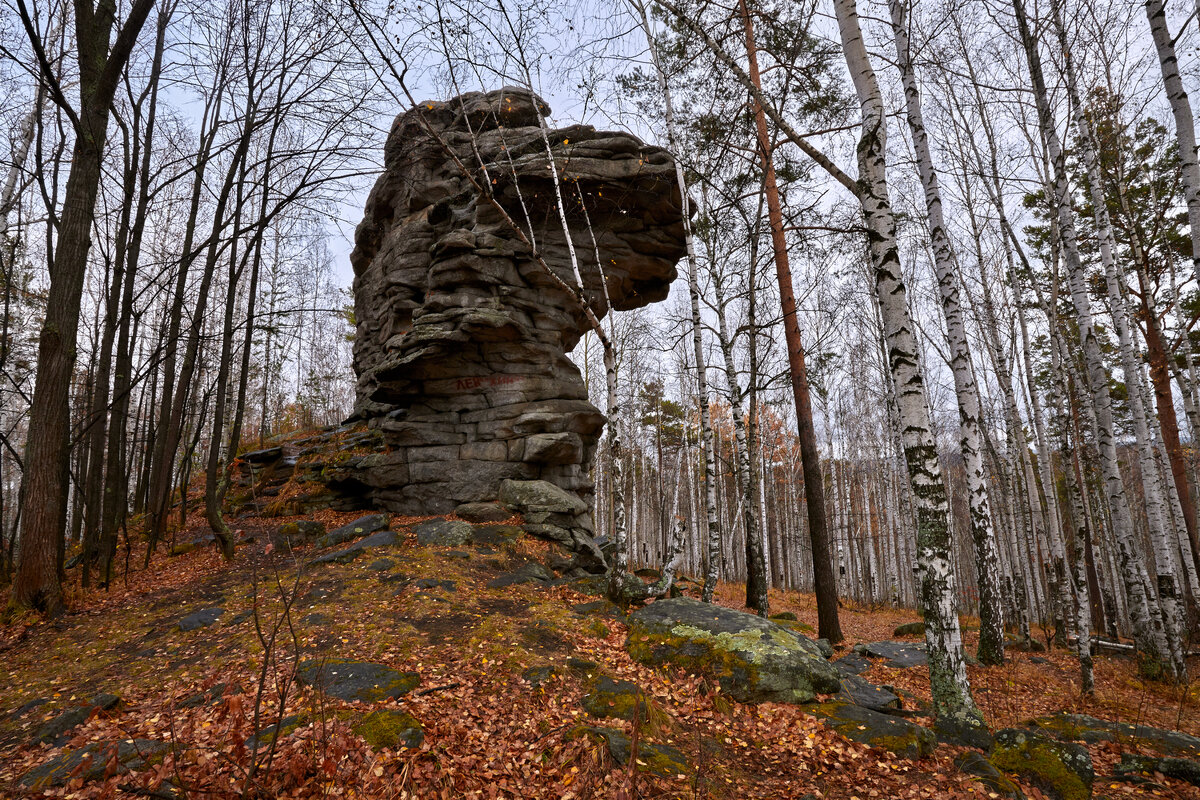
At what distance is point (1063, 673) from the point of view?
852 cm

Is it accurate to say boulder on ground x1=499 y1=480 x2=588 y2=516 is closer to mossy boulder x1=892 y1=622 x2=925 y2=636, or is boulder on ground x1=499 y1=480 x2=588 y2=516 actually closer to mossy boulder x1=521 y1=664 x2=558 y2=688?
mossy boulder x1=521 y1=664 x2=558 y2=688

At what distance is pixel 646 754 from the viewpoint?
13.3 feet

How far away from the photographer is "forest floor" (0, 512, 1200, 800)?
337 cm

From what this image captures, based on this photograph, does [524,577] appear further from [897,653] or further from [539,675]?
[897,653]

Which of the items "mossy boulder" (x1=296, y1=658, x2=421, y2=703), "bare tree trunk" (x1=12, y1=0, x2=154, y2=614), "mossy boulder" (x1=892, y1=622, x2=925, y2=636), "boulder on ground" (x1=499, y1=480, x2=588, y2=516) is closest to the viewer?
"mossy boulder" (x1=296, y1=658, x2=421, y2=703)

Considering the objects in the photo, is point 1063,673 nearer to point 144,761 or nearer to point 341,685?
point 341,685

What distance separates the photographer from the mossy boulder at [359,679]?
14.9ft

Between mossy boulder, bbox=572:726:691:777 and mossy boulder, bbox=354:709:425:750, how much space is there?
1313 mm

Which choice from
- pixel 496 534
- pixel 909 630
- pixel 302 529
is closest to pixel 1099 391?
pixel 909 630

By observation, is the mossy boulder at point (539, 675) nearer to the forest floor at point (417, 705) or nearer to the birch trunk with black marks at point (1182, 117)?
the forest floor at point (417, 705)

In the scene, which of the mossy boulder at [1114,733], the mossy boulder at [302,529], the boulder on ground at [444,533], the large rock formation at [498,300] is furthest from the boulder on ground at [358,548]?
the mossy boulder at [1114,733]

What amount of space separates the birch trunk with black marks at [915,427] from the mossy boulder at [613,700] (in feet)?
9.05

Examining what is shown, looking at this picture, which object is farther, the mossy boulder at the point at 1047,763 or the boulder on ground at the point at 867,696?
the boulder on ground at the point at 867,696

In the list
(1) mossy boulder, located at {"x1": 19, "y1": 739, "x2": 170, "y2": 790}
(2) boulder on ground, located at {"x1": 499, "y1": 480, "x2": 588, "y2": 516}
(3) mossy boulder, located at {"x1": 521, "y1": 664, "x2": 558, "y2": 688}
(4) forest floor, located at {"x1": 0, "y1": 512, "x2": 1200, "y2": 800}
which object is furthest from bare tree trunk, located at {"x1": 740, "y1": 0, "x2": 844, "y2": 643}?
(1) mossy boulder, located at {"x1": 19, "y1": 739, "x2": 170, "y2": 790}
